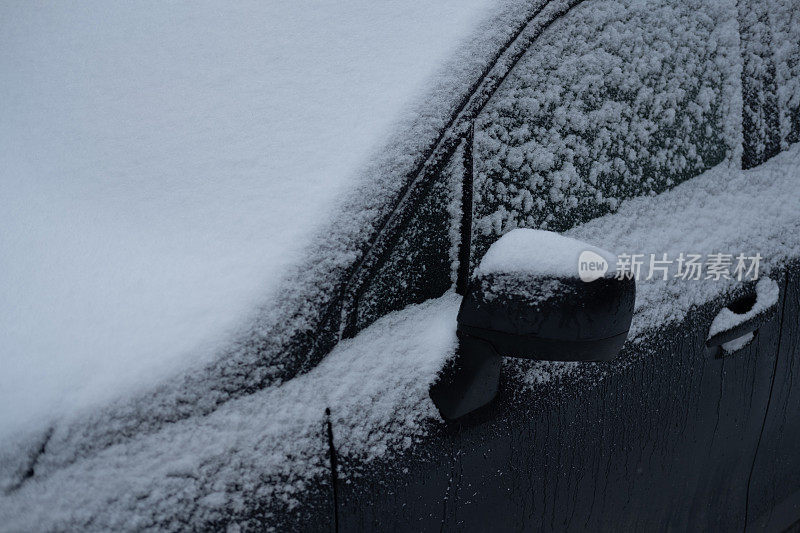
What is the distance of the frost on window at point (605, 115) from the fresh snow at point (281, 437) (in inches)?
4.2

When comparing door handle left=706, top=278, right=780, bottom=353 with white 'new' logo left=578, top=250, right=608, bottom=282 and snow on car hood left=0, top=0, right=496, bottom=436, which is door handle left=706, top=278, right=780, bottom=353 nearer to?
white 'new' logo left=578, top=250, right=608, bottom=282

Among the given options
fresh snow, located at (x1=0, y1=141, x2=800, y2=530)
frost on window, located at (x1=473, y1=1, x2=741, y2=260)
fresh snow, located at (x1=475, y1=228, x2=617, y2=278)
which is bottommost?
fresh snow, located at (x1=0, y1=141, x2=800, y2=530)

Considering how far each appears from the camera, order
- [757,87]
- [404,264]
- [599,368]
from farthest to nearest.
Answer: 1. [757,87]
2. [599,368]
3. [404,264]

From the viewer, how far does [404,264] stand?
108cm

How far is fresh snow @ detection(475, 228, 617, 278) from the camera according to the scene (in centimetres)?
96

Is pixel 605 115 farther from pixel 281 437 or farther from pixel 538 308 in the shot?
pixel 281 437

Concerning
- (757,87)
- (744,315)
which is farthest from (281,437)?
(757,87)

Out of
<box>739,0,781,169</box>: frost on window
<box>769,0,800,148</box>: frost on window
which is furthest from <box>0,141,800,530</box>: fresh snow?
<box>769,0,800,148</box>: frost on window

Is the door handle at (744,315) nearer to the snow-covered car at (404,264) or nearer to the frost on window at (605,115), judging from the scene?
the snow-covered car at (404,264)

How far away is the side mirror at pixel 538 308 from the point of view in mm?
959

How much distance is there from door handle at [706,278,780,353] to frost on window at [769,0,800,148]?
442mm

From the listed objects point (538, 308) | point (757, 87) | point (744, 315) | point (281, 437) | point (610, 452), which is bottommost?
point (610, 452)

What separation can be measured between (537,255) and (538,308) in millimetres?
83

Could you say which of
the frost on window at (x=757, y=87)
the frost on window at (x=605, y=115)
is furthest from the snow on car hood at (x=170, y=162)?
the frost on window at (x=757, y=87)
